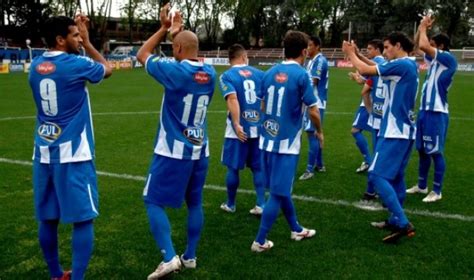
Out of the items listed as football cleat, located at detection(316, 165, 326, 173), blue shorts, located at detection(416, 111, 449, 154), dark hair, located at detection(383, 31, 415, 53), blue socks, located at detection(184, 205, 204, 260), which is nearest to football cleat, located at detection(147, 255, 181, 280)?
blue socks, located at detection(184, 205, 204, 260)

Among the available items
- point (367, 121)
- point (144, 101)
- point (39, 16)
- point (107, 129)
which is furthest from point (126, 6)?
point (367, 121)

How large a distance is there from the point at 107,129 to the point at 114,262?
803 cm

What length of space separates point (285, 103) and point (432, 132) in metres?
3.06

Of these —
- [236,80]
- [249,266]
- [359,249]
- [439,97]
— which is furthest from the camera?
[439,97]

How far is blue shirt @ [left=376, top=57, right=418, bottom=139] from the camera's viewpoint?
522 cm

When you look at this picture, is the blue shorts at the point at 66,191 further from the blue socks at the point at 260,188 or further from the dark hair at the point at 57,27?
the blue socks at the point at 260,188

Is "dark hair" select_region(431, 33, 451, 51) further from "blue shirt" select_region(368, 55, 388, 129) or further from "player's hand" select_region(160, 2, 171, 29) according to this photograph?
"player's hand" select_region(160, 2, 171, 29)

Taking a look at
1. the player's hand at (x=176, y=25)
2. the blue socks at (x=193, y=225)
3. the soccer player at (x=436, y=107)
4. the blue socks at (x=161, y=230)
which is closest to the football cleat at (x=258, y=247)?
the blue socks at (x=193, y=225)

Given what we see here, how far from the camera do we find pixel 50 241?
417 cm

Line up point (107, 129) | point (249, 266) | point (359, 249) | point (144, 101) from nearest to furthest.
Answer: point (249, 266)
point (359, 249)
point (107, 129)
point (144, 101)

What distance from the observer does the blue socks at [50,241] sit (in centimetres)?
412

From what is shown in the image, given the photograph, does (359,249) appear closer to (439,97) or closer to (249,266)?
(249,266)

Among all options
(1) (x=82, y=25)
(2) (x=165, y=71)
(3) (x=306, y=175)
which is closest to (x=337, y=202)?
(3) (x=306, y=175)

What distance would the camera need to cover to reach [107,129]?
1252 cm
